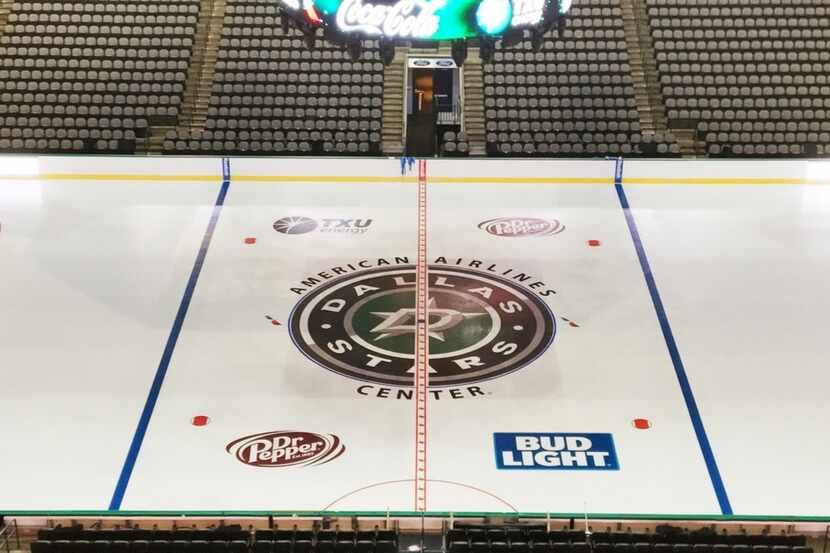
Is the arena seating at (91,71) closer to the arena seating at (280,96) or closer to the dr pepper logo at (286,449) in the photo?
the arena seating at (280,96)

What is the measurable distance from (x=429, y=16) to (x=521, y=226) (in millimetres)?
4673

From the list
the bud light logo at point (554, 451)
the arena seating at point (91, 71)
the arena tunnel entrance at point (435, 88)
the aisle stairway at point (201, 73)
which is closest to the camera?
the bud light logo at point (554, 451)

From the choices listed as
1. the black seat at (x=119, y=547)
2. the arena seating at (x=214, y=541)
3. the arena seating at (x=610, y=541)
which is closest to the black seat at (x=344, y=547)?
the arena seating at (x=214, y=541)

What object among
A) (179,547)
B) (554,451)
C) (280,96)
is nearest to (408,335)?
(554,451)

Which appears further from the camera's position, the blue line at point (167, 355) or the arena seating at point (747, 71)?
the arena seating at point (747, 71)

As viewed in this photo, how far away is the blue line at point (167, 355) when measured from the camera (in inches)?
254

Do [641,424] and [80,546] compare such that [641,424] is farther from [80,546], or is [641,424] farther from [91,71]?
[91,71]

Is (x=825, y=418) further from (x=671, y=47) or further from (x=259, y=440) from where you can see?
(x=671, y=47)

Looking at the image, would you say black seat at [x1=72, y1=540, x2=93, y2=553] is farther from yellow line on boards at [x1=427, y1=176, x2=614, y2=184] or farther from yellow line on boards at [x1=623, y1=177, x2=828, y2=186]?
yellow line on boards at [x1=623, y1=177, x2=828, y2=186]

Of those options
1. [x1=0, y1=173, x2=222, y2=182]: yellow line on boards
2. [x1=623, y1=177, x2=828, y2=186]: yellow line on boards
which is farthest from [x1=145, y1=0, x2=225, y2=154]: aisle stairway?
[x1=623, y1=177, x2=828, y2=186]: yellow line on boards

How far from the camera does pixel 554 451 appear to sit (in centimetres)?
679

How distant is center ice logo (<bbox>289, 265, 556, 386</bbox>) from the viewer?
25.8ft

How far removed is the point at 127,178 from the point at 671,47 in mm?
9915

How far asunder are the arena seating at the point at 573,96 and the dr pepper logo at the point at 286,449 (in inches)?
307
